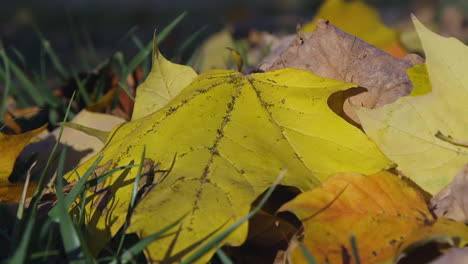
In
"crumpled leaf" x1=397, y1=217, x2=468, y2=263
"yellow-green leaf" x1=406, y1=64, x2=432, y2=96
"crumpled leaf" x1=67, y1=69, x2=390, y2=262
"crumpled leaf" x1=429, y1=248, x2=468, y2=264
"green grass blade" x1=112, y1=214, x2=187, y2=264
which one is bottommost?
"crumpled leaf" x1=429, y1=248, x2=468, y2=264

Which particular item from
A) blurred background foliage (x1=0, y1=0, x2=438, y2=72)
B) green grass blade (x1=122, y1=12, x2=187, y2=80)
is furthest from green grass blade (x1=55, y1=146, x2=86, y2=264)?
blurred background foliage (x1=0, y1=0, x2=438, y2=72)

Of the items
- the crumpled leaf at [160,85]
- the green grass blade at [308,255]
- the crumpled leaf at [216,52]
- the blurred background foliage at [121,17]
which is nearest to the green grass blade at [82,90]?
the crumpled leaf at [160,85]

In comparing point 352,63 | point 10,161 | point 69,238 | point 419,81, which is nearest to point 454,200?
point 419,81

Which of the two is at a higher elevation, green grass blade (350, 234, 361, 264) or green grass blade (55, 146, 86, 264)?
green grass blade (55, 146, 86, 264)

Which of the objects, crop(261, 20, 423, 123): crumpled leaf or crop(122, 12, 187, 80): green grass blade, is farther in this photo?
crop(122, 12, 187, 80): green grass blade

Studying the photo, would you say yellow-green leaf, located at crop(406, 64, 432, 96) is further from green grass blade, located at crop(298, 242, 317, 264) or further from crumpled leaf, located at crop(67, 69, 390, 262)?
green grass blade, located at crop(298, 242, 317, 264)

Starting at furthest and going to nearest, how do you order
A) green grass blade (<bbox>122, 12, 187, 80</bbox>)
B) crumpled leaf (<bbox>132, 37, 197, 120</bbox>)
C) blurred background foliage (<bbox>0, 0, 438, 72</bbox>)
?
1. blurred background foliage (<bbox>0, 0, 438, 72</bbox>)
2. green grass blade (<bbox>122, 12, 187, 80</bbox>)
3. crumpled leaf (<bbox>132, 37, 197, 120</bbox>)

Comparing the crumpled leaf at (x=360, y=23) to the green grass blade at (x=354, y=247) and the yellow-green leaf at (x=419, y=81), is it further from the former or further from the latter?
the green grass blade at (x=354, y=247)

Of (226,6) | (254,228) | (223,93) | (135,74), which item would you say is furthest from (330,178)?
(226,6)
